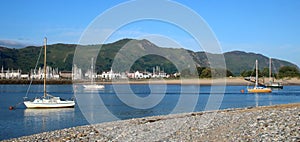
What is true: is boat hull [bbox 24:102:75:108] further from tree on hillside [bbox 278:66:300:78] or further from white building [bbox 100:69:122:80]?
tree on hillside [bbox 278:66:300:78]

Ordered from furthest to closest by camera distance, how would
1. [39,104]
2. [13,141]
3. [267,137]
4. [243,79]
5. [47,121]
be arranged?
[243,79], [39,104], [47,121], [13,141], [267,137]

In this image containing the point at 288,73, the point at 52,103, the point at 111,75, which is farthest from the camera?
the point at 288,73

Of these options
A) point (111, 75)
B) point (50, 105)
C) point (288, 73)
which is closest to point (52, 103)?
point (50, 105)

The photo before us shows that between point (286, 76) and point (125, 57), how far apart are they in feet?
491

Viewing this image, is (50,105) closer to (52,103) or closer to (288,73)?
(52,103)

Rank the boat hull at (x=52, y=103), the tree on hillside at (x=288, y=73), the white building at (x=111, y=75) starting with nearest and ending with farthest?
the boat hull at (x=52, y=103) < the white building at (x=111, y=75) < the tree on hillside at (x=288, y=73)

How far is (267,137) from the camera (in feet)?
53.1

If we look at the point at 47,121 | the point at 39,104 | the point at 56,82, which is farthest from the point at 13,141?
the point at 56,82

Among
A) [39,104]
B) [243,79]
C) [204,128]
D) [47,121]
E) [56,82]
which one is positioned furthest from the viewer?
[56,82]

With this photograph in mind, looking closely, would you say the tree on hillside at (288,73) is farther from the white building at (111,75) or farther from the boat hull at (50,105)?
the boat hull at (50,105)

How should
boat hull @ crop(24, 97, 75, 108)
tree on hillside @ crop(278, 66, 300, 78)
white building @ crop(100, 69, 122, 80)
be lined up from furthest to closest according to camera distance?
tree on hillside @ crop(278, 66, 300, 78), white building @ crop(100, 69, 122, 80), boat hull @ crop(24, 97, 75, 108)

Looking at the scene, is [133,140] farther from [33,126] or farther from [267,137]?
[33,126]

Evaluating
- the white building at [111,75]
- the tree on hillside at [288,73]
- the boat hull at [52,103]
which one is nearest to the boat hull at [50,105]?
the boat hull at [52,103]

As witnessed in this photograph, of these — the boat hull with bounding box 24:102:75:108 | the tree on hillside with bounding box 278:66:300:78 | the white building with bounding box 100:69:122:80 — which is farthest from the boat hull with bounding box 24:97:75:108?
the tree on hillside with bounding box 278:66:300:78
